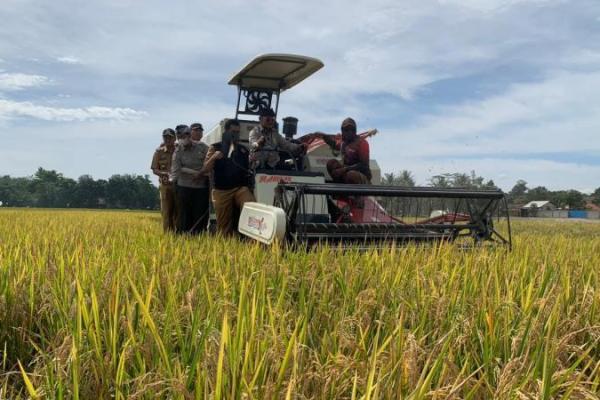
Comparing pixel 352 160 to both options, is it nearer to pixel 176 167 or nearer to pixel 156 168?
pixel 176 167

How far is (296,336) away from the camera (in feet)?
5.47

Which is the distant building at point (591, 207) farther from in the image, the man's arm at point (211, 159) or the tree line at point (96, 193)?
the man's arm at point (211, 159)

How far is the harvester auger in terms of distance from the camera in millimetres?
4883

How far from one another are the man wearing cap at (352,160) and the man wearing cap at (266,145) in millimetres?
717

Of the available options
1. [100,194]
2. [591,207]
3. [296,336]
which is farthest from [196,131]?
[591,207]

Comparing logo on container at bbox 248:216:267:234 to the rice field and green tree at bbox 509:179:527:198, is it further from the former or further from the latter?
green tree at bbox 509:179:527:198

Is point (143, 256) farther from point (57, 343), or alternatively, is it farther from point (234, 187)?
point (234, 187)

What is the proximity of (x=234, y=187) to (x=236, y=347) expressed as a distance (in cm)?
511

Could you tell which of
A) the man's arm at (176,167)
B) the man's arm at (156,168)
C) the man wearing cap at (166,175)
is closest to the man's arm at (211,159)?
the man's arm at (176,167)

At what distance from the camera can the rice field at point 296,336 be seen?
1476mm

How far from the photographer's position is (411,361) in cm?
149

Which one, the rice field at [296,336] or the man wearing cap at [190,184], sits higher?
the man wearing cap at [190,184]

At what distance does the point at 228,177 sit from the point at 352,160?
1.71 meters

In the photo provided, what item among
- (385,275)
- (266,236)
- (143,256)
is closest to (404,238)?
(266,236)
